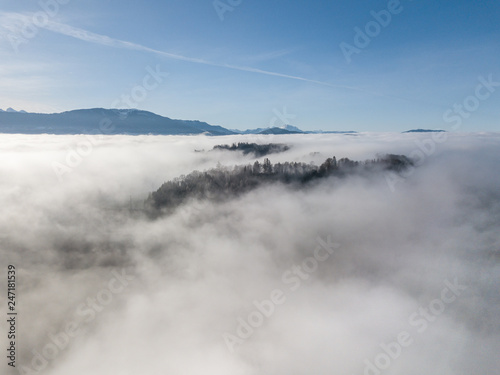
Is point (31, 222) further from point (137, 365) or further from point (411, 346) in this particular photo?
point (411, 346)

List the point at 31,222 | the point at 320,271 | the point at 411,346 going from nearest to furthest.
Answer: the point at 411,346
the point at 320,271
the point at 31,222

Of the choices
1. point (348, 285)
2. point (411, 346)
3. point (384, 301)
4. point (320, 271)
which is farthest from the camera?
point (320, 271)

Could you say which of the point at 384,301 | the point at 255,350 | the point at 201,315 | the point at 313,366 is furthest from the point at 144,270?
the point at 384,301

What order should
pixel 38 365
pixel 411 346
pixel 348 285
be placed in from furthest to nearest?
pixel 348 285, pixel 411 346, pixel 38 365

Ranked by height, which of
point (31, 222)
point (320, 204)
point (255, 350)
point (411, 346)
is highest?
point (320, 204)

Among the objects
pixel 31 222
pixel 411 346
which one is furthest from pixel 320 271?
pixel 31 222

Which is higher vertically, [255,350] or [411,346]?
[255,350]

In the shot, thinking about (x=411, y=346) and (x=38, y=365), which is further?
(x=411, y=346)

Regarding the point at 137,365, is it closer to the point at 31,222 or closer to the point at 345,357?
the point at 345,357

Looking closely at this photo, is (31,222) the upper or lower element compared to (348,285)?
upper
